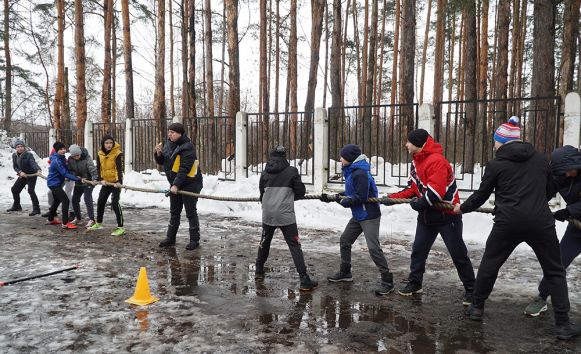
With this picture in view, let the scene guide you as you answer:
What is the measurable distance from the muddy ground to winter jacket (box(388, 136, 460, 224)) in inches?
37.7

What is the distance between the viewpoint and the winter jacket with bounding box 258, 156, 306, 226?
5.40m

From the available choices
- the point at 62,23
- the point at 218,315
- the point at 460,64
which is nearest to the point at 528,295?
the point at 218,315

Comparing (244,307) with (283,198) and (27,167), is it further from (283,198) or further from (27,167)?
(27,167)

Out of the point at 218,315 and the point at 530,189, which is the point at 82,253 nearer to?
the point at 218,315

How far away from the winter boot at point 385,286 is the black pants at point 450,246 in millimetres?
272

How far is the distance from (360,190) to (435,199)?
2.85ft

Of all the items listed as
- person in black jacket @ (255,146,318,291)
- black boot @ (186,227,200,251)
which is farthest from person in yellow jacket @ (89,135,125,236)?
person in black jacket @ (255,146,318,291)

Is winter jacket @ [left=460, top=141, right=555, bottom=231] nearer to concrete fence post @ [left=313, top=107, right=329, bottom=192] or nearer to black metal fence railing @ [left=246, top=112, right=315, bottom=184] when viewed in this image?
concrete fence post @ [left=313, top=107, right=329, bottom=192]

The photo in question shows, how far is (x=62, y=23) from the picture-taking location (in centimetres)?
1688

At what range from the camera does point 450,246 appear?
482 cm

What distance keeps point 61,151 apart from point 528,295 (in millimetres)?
8406

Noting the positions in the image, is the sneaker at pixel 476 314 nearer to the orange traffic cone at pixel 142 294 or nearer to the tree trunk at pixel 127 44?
the orange traffic cone at pixel 142 294

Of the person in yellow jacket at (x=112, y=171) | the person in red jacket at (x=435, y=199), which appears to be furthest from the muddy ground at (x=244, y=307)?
the person in yellow jacket at (x=112, y=171)

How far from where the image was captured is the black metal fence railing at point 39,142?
2172 centimetres
